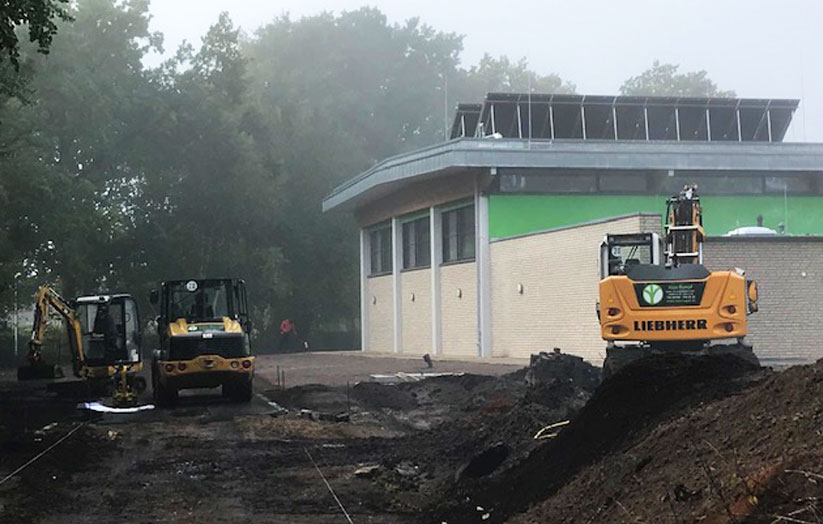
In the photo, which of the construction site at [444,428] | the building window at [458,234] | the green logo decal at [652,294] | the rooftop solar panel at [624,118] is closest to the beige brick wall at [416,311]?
the building window at [458,234]

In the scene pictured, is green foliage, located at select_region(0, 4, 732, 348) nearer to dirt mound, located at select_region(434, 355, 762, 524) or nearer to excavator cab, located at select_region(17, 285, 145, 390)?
excavator cab, located at select_region(17, 285, 145, 390)

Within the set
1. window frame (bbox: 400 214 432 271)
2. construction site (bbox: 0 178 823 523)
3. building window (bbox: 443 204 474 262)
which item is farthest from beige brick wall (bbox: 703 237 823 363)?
window frame (bbox: 400 214 432 271)

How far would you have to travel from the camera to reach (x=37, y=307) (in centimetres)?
2712

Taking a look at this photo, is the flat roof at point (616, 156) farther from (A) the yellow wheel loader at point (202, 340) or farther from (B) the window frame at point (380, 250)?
A: (A) the yellow wheel loader at point (202, 340)

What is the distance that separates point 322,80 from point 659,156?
47.6 m

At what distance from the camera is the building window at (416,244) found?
42594 millimetres

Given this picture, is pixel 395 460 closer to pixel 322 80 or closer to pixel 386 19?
pixel 322 80

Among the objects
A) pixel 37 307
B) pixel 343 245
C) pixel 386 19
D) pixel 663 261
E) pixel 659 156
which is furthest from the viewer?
pixel 386 19

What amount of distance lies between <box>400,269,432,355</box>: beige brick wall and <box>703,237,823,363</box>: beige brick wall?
16.7m

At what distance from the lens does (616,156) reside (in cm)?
3538

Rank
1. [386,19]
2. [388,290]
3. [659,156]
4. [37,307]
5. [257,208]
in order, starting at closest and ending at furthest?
[37,307], [659,156], [388,290], [257,208], [386,19]

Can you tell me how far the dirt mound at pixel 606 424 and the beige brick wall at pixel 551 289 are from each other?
50.3 feet

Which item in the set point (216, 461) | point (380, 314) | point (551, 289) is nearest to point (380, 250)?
point (380, 314)

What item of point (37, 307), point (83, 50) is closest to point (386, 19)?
point (83, 50)
